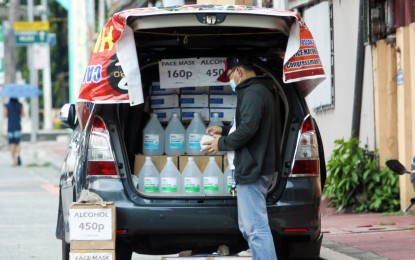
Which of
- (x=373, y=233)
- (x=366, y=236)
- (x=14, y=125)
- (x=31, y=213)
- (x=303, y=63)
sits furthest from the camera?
(x=14, y=125)

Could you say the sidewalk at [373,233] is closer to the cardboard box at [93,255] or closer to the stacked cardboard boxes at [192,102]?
the stacked cardboard boxes at [192,102]

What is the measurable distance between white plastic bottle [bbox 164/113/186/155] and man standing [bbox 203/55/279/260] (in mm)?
602

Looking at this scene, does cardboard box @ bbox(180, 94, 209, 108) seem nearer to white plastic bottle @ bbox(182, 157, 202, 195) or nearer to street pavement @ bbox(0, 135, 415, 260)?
white plastic bottle @ bbox(182, 157, 202, 195)

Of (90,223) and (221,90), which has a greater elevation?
(221,90)

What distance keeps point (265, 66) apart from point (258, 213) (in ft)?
4.14

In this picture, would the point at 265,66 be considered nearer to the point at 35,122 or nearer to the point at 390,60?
the point at 390,60

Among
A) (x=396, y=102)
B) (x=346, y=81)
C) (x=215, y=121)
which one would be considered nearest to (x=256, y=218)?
(x=215, y=121)

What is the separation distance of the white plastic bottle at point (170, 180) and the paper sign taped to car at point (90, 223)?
57 centimetres

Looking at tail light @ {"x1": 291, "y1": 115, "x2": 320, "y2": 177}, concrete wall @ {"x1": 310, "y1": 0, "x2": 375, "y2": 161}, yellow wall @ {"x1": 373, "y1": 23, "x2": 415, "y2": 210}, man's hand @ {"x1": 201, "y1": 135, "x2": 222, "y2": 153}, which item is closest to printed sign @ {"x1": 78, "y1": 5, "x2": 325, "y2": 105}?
tail light @ {"x1": 291, "y1": 115, "x2": 320, "y2": 177}

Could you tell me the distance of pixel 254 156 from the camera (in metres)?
8.95

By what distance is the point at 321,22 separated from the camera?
18734 millimetres

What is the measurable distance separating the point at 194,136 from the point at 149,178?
1.85 feet

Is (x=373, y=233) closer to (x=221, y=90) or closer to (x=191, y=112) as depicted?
(x=221, y=90)

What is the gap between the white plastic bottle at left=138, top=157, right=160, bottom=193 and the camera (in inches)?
366
